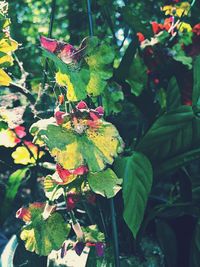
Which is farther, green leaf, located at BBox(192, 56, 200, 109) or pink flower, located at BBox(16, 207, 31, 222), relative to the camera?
green leaf, located at BBox(192, 56, 200, 109)

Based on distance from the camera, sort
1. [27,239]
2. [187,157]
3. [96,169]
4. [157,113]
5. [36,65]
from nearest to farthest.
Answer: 1. [96,169]
2. [27,239]
3. [187,157]
4. [157,113]
5. [36,65]

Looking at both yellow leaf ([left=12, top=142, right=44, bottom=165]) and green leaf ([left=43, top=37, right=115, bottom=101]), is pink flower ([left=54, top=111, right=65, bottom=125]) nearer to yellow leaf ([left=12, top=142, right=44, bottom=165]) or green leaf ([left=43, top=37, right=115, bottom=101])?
green leaf ([left=43, top=37, right=115, bottom=101])

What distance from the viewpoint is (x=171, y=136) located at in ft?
2.71

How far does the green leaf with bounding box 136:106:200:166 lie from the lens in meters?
0.81

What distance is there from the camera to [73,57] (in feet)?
1.82

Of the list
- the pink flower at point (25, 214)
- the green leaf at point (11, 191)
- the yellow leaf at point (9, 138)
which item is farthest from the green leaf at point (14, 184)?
the pink flower at point (25, 214)

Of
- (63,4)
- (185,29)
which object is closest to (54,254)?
(185,29)

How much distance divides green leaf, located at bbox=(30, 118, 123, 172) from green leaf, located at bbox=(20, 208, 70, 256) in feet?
0.51

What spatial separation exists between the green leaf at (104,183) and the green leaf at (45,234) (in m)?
0.12

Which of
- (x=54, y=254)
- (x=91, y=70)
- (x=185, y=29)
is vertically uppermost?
(x=185, y=29)

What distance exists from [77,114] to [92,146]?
48 millimetres

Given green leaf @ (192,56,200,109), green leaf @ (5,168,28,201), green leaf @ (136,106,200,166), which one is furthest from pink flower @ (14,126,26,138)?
green leaf @ (192,56,200,109)

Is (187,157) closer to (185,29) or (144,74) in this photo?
(144,74)

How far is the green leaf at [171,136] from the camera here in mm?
809
